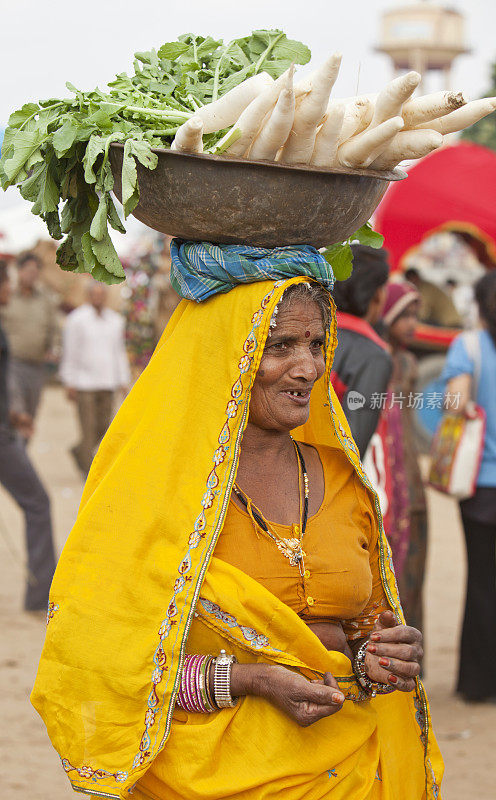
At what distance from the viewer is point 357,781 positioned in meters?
2.61

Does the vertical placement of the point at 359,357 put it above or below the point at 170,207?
below

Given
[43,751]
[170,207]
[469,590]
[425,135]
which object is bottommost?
[43,751]

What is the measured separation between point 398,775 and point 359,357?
216cm

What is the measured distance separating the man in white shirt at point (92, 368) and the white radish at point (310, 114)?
9.39 m

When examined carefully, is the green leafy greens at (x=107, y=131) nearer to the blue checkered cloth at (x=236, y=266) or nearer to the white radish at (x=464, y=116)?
the blue checkered cloth at (x=236, y=266)

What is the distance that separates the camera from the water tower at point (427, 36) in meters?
67.2

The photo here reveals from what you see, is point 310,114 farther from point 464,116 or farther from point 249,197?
point 464,116

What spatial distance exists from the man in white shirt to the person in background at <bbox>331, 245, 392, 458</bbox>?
7070 millimetres

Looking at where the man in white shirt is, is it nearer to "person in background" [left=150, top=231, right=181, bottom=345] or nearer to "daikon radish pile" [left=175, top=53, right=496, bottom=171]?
"person in background" [left=150, top=231, right=181, bottom=345]

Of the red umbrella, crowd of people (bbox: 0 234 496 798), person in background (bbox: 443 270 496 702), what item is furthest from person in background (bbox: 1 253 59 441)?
crowd of people (bbox: 0 234 496 798)

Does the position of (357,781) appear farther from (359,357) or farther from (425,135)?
(359,357)

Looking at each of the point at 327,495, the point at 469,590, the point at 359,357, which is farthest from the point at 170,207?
the point at 469,590

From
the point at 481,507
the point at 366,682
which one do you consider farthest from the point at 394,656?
the point at 481,507

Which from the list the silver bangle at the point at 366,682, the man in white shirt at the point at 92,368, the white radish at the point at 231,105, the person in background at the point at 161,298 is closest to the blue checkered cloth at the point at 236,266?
the white radish at the point at 231,105
